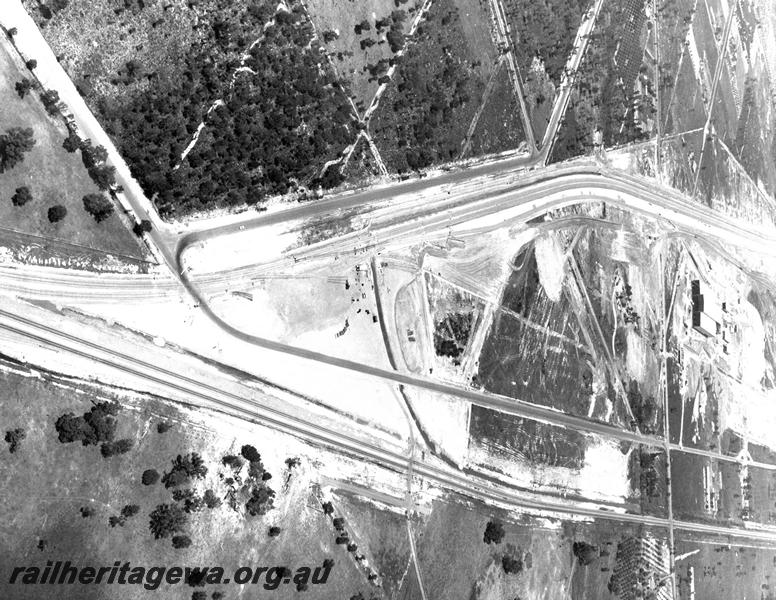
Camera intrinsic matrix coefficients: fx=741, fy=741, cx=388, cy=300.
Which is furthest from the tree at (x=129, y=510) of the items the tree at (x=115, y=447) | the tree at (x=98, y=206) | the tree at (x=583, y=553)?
the tree at (x=583, y=553)

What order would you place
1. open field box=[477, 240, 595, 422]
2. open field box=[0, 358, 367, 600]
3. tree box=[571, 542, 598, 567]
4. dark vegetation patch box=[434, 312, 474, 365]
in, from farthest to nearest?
tree box=[571, 542, 598, 567] < open field box=[477, 240, 595, 422] < dark vegetation patch box=[434, 312, 474, 365] < open field box=[0, 358, 367, 600]

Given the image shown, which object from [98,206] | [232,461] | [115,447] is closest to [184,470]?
[232,461]

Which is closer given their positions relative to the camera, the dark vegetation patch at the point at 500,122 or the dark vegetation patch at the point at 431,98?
the dark vegetation patch at the point at 431,98

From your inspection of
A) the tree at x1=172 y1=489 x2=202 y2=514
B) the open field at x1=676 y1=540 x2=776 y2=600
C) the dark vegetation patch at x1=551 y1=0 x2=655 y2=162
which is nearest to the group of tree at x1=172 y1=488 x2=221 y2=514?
the tree at x1=172 y1=489 x2=202 y2=514

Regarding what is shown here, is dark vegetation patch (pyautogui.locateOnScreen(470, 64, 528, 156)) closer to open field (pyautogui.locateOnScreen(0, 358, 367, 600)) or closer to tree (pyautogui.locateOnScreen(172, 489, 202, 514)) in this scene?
open field (pyautogui.locateOnScreen(0, 358, 367, 600))

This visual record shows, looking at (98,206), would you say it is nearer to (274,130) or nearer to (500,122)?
(274,130)

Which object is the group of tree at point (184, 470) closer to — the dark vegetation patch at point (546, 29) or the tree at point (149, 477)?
the tree at point (149, 477)

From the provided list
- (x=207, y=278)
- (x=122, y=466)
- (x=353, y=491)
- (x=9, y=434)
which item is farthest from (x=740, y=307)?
(x=9, y=434)

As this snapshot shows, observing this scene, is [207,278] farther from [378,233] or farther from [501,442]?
[501,442]
